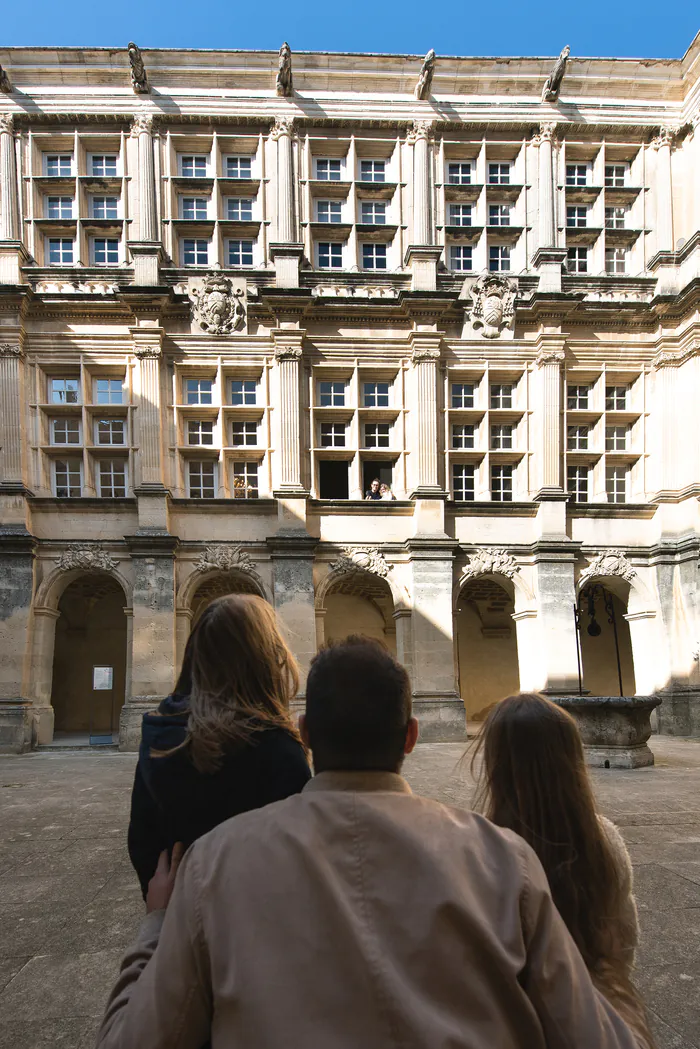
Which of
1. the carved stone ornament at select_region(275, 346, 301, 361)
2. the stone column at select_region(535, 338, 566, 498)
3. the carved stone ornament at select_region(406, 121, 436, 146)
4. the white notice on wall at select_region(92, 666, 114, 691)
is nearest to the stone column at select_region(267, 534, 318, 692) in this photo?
the white notice on wall at select_region(92, 666, 114, 691)

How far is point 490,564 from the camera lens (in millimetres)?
17469

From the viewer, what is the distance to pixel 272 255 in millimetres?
18016

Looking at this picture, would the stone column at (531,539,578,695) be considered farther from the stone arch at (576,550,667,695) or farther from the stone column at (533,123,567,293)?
the stone column at (533,123,567,293)

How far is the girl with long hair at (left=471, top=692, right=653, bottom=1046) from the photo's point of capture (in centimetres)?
201

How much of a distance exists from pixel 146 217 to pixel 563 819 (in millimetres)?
18495

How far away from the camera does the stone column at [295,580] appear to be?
1664cm

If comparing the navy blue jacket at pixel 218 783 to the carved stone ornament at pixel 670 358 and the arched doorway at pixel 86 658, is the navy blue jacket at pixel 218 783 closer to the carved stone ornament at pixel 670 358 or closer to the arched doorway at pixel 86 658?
the carved stone ornament at pixel 670 358

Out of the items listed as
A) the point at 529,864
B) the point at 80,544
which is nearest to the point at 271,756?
the point at 529,864

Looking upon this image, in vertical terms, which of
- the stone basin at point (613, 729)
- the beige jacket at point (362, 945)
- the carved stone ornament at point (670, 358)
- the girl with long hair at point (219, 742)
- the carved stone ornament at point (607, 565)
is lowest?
the stone basin at point (613, 729)

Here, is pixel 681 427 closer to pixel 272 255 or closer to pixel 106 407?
pixel 272 255

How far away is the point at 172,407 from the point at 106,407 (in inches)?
58.3

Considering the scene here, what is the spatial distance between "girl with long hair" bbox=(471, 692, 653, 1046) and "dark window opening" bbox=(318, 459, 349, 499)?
16319mm

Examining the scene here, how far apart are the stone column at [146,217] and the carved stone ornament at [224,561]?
246 inches

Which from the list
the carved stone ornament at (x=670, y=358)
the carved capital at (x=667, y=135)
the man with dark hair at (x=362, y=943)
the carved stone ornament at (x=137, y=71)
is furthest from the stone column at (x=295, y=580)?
the man with dark hair at (x=362, y=943)
